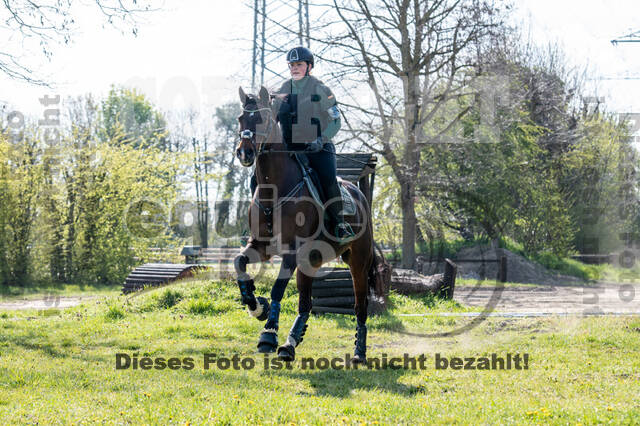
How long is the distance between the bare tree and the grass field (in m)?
11.9

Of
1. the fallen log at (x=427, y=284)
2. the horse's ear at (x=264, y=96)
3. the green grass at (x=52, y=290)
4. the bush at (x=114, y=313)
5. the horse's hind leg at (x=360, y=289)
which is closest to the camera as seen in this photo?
the horse's ear at (x=264, y=96)

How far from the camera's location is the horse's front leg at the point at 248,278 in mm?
6625

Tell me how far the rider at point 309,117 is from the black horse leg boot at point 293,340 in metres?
1.20

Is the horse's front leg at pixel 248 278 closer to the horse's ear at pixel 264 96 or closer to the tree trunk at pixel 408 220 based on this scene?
the horse's ear at pixel 264 96

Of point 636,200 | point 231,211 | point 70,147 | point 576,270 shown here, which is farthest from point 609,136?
point 70,147

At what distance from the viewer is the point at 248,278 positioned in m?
6.65

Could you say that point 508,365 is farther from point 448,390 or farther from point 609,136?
point 609,136

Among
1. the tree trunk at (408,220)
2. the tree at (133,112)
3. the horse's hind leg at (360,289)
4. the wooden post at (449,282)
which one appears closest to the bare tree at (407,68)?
the tree trunk at (408,220)

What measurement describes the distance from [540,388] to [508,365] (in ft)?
4.00

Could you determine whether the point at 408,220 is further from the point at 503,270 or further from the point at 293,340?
the point at 293,340

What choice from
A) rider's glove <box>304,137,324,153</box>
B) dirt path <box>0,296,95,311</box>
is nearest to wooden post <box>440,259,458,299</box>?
rider's glove <box>304,137,324,153</box>

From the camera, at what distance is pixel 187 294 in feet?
43.7

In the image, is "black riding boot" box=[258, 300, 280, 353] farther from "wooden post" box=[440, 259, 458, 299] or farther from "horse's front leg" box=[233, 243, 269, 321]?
"wooden post" box=[440, 259, 458, 299]

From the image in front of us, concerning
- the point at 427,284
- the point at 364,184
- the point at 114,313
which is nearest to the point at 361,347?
the point at 364,184
